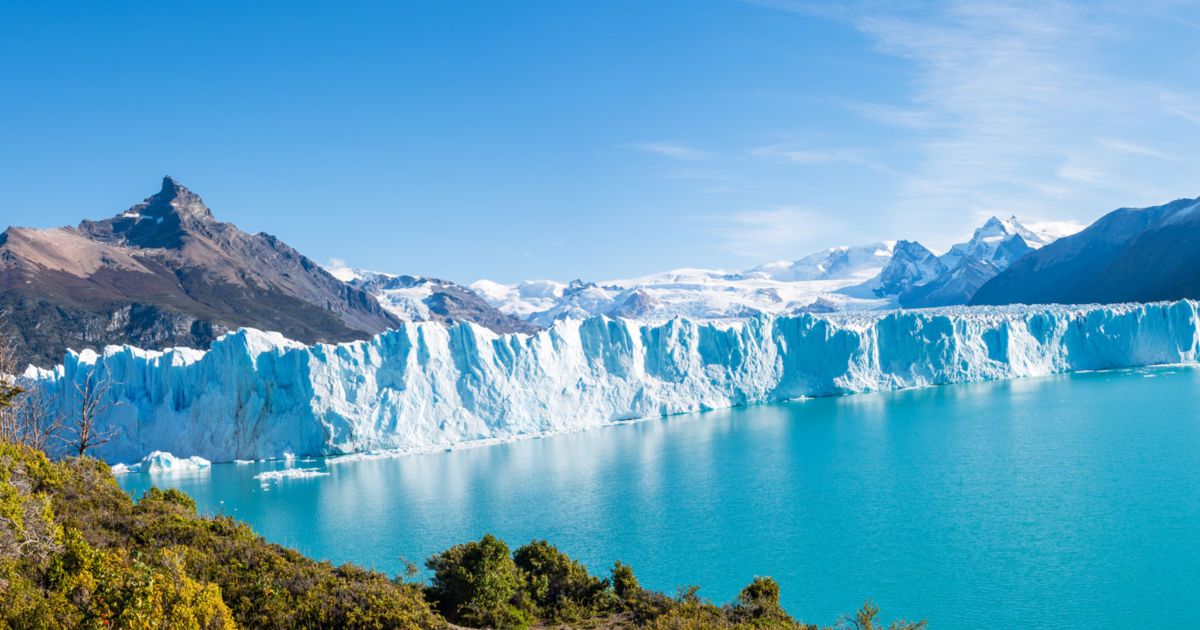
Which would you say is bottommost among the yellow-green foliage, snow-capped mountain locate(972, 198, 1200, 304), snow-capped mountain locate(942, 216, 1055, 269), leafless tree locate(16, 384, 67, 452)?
the yellow-green foliage

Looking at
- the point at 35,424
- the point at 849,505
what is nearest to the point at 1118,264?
the point at 849,505

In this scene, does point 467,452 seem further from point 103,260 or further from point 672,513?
point 103,260

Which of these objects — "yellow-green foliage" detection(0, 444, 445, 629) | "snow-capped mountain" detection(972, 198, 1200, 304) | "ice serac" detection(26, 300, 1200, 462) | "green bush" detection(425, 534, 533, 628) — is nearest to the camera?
"yellow-green foliage" detection(0, 444, 445, 629)

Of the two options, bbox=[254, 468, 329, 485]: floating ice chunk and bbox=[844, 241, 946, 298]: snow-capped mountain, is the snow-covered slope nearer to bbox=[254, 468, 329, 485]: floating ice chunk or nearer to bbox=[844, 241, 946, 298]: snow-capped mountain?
bbox=[844, 241, 946, 298]: snow-capped mountain

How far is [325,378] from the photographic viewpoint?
117ft

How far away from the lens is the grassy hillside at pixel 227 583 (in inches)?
312

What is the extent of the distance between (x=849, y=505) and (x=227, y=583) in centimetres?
1568

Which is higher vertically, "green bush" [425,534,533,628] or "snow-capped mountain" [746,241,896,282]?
"snow-capped mountain" [746,241,896,282]

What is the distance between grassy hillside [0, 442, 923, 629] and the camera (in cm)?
791

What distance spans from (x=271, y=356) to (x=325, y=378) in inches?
107

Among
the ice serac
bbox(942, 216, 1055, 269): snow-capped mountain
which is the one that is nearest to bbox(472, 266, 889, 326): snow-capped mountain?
bbox(942, 216, 1055, 269): snow-capped mountain

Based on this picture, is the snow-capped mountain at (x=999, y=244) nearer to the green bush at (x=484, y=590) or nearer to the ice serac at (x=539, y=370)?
the ice serac at (x=539, y=370)

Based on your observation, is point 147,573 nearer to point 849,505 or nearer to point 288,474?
point 849,505

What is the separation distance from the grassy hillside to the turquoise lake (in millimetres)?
3477
